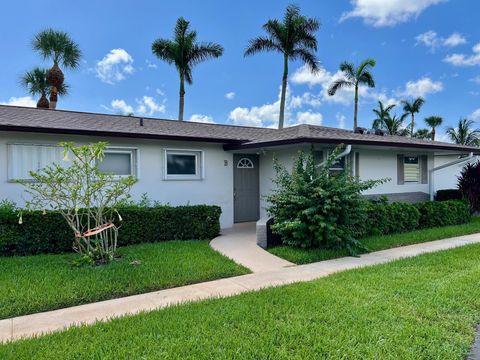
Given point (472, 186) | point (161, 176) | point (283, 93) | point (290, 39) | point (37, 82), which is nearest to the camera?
point (161, 176)

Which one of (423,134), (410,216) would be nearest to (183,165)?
(410,216)

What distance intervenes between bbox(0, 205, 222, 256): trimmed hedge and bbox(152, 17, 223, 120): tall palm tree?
15.5m

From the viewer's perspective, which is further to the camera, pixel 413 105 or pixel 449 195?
pixel 413 105

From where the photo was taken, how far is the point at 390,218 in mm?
9398

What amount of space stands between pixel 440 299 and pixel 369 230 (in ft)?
15.0

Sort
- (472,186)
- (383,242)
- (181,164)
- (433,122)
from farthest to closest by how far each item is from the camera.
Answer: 1. (433,122)
2. (472,186)
3. (181,164)
4. (383,242)

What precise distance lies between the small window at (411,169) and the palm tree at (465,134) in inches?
1072

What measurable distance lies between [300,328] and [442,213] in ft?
30.6

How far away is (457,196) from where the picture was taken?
13648 millimetres

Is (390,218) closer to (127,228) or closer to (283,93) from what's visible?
(127,228)

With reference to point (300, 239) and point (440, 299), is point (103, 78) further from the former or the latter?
point (440, 299)

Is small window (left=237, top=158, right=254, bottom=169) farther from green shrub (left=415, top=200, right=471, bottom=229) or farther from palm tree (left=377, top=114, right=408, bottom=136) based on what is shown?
palm tree (left=377, top=114, right=408, bottom=136)

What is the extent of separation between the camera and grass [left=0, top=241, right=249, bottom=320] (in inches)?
183

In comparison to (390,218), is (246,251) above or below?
below
